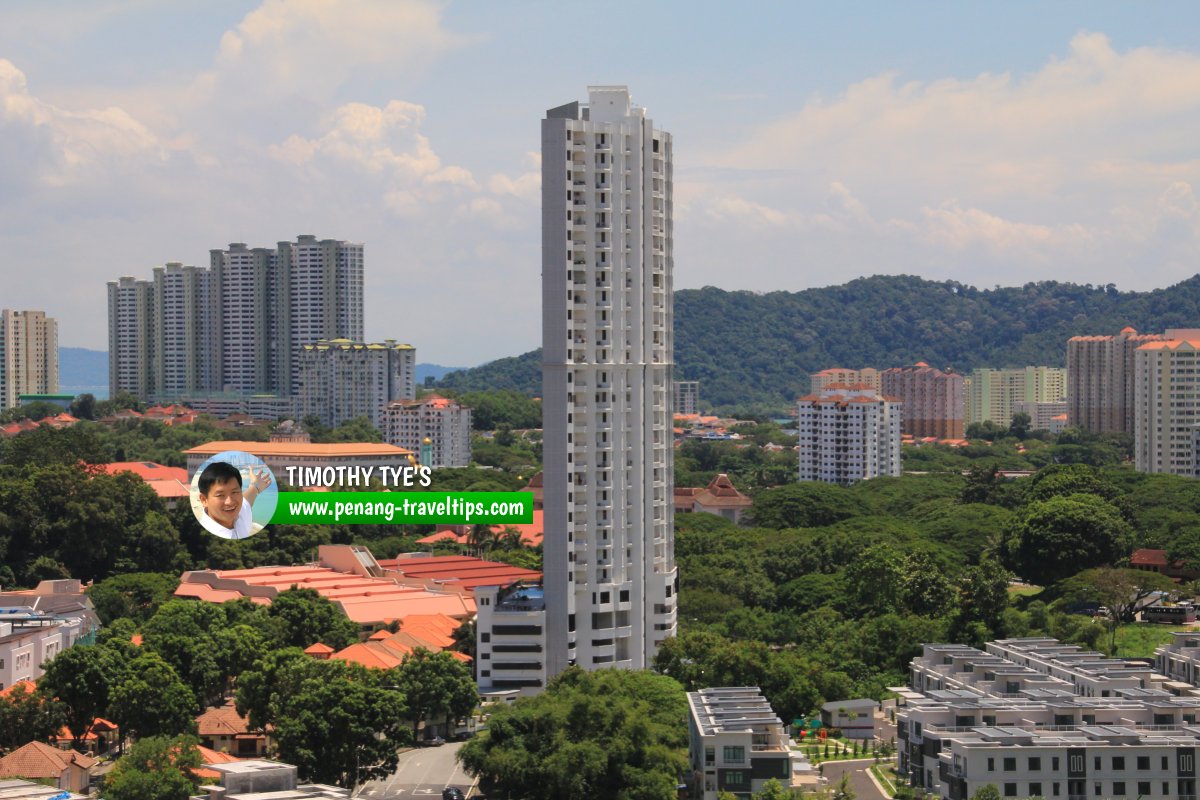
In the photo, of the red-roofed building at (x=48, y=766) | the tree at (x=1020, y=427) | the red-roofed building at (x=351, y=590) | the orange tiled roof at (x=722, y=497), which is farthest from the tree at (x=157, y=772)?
the tree at (x=1020, y=427)

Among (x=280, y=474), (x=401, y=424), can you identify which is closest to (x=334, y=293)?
(x=401, y=424)

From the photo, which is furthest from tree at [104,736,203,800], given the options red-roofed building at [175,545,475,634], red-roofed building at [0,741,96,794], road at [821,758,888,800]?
red-roofed building at [175,545,475,634]

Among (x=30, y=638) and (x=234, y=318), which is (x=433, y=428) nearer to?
(x=234, y=318)

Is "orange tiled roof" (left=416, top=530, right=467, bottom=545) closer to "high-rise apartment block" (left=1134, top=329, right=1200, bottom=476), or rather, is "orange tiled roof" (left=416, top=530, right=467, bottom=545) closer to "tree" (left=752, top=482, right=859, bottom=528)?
"tree" (left=752, top=482, right=859, bottom=528)

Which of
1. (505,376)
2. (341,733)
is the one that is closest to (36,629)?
(341,733)

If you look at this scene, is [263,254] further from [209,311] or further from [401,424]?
[401,424]

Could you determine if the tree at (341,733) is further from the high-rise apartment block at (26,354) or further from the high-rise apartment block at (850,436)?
the high-rise apartment block at (26,354)

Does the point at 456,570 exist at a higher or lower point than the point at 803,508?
lower
